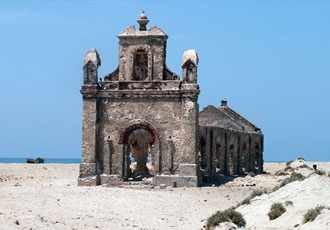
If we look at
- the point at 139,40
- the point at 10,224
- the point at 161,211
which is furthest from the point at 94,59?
the point at 10,224

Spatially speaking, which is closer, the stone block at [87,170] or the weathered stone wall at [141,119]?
the weathered stone wall at [141,119]

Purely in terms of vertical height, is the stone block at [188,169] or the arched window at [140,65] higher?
the arched window at [140,65]

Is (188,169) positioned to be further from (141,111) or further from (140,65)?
(140,65)

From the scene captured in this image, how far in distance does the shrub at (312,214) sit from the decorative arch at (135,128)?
16.6 metres

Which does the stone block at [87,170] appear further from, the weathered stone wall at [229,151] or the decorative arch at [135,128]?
the weathered stone wall at [229,151]

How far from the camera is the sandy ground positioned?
1989cm

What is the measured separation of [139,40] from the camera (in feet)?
116

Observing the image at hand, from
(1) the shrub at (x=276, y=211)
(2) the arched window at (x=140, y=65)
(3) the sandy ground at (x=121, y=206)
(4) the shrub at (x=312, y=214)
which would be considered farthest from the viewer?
(2) the arched window at (x=140, y=65)

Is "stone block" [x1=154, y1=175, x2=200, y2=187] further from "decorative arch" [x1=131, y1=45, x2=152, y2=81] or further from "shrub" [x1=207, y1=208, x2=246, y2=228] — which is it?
"shrub" [x1=207, y1=208, x2=246, y2=228]

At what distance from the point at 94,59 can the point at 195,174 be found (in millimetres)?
7126

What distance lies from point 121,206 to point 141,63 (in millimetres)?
11216

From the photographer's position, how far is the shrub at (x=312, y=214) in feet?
57.8

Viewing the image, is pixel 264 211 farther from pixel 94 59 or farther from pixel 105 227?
pixel 94 59

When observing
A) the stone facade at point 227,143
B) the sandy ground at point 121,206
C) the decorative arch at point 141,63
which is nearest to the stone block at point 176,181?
the sandy ground at point 121,206
